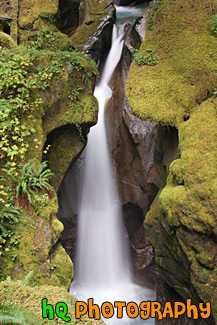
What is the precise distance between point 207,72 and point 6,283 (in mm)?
5528

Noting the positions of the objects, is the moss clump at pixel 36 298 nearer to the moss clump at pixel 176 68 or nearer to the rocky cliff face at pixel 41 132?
the rocky cliff face at pixel 41 132

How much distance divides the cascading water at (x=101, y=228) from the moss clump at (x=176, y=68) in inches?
234

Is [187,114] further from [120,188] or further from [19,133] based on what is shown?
[120,188]

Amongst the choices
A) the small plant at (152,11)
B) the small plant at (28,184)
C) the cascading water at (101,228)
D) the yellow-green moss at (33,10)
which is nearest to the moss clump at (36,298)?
the small plant at (28,184)

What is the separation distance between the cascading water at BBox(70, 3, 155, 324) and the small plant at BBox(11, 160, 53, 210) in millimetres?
6321

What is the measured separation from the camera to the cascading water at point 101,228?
36.5ft

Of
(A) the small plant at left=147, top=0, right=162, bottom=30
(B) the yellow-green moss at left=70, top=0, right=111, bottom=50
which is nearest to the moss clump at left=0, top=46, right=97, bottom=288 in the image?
(A) the small plant at left=147, top=0, right=162, bottom=30

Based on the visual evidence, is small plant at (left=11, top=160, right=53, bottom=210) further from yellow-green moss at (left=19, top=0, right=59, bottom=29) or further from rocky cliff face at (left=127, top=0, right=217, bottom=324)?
yellow-green moss at (left=19, top=0, right=59, bottom=29)

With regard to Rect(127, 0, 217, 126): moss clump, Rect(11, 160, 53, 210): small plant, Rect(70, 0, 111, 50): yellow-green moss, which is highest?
Rect(70, 0, 111, 50): yellow-green moss

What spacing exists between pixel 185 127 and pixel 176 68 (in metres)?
1.63

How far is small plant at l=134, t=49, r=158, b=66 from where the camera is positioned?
6.31m

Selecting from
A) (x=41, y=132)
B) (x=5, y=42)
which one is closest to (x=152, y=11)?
(x=5, y=42)

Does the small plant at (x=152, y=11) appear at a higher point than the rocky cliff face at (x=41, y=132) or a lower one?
higher

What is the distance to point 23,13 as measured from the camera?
430 inches
